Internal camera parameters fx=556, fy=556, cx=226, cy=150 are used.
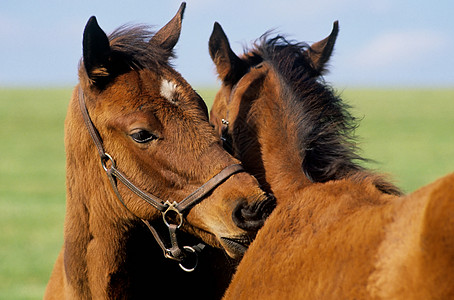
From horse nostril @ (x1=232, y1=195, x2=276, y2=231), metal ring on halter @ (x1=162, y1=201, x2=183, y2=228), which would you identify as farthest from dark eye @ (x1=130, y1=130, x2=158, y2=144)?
horse nostril @ (x1=232, y1=195, x2=276, y2=231)

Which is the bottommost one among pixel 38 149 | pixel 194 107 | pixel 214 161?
pixel 38 149

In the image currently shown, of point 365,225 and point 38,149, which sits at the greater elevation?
point 365,225

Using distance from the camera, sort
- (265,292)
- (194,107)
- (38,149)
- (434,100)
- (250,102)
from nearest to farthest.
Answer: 1. (265,292)
2. (194,107)
3. (250,102)
4. (38,149)
5. (434,100)

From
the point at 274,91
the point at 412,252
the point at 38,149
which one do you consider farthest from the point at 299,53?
the point at 38,149

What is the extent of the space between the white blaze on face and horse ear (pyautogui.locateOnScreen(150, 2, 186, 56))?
0.54 m

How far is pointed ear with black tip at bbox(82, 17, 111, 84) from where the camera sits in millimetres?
3344

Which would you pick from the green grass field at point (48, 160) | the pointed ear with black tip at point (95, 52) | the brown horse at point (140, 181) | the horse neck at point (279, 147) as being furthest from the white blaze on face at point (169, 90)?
the green grass field at point (48, 160)

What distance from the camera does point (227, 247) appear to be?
3.24 meters

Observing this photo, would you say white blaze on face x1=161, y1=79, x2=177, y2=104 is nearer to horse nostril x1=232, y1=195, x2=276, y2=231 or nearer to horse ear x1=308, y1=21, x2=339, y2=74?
horse nostril x1=232, y1=195, x2=276, y2=231

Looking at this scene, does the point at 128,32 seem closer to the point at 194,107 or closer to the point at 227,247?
the point at 194,107

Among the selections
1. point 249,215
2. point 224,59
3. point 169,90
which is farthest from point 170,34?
point 249,215

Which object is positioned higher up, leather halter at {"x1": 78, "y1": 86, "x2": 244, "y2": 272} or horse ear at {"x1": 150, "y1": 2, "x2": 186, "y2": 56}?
horse ear at {"x1": 150, "y1": 2, "x2": 186, "y2": 56}

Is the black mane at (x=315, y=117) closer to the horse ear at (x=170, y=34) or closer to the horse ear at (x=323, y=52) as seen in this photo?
the horse ear at (x=323, y=52)

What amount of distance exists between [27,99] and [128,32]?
2153 inches
